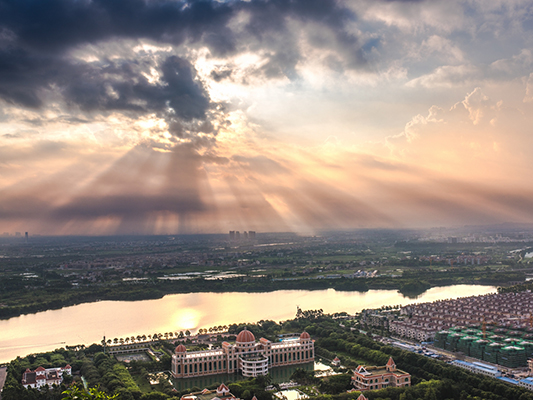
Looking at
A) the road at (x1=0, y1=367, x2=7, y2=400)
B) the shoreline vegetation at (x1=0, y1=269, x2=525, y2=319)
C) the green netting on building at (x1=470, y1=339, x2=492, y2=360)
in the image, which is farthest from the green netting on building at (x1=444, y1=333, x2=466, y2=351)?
the shoreline vegetation at (x1=0, y1=269, x2=525, y2=319)

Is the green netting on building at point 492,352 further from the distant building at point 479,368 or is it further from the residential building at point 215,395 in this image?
the residential building at point 215,395

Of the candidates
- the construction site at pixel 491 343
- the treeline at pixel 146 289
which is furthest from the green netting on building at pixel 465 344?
the treeline at pixel 146 289

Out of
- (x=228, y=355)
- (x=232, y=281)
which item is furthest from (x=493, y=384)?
(x=232, y=281)

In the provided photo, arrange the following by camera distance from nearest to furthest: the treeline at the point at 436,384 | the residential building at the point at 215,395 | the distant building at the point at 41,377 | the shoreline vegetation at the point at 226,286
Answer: the residential building at the point at 215,395 < the treeline at the point at 436,384 < the distant building at the point at 41,377 < the shoreline vegetation at the point at 226,286

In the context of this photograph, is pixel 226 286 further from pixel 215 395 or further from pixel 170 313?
pixel 215 395

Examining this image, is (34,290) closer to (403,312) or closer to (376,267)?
(403,312)

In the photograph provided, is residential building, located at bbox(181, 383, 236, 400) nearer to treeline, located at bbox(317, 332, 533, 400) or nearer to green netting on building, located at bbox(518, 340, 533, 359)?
treeline, located at bbox(317, 332, 533, 400)

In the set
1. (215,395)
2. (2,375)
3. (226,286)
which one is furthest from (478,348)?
(226,286)
